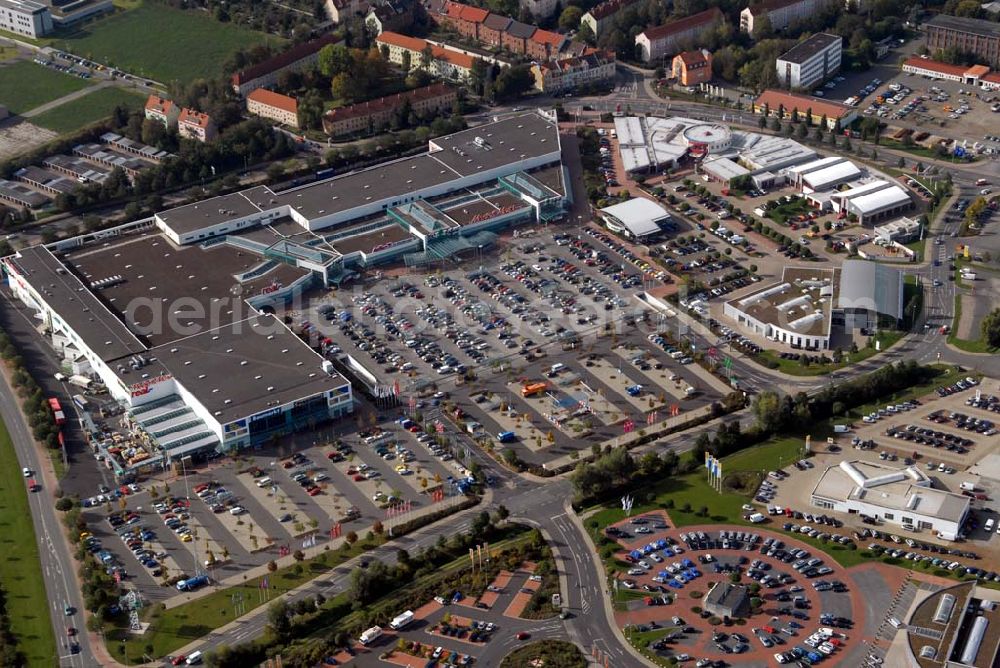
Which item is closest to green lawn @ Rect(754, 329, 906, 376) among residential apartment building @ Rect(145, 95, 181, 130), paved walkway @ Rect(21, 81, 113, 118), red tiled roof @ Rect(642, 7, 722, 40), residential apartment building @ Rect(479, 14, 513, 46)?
red tiled roof @ Rect(642, 7, 722, 40)

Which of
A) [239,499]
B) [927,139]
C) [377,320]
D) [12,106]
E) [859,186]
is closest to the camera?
[239,499]

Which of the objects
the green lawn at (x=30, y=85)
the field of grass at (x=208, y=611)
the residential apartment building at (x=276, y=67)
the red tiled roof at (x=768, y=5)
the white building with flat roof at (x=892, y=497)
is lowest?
the field of grass at (x=208, y=611)

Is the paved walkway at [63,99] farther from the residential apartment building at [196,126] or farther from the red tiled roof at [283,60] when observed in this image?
the residential apartment building at [196,126]

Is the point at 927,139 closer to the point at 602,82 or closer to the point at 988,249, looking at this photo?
the point at 988,249

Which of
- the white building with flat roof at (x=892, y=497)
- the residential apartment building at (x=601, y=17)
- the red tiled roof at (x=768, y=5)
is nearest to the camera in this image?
the white building with flat roof at (x=892, y=497)

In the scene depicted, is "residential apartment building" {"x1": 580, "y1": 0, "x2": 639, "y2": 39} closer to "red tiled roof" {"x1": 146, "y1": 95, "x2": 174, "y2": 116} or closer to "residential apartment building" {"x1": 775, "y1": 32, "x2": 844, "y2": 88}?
"residential apartment building" {"x1": 775, "y1": 32, "x2": 844, "y2": 88}

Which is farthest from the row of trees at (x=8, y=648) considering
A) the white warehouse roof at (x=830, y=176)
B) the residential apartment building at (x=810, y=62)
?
the residential apartment building at (x=810, y=62)

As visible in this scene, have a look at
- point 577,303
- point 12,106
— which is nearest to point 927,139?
point 577,303
